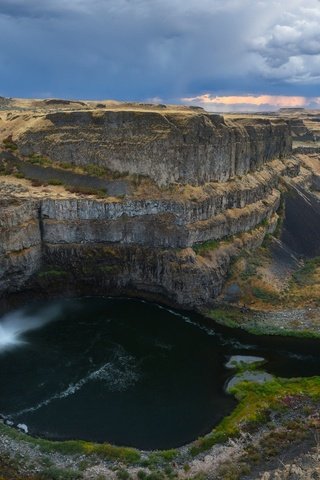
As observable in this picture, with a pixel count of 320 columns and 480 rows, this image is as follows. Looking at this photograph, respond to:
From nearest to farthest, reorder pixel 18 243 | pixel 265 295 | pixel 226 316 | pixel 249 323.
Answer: pixel 249 323 < pixel 18 243 < pixel 226 316 < pixel 265 295

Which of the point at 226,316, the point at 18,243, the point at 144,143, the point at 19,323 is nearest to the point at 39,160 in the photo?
the point at 144,143

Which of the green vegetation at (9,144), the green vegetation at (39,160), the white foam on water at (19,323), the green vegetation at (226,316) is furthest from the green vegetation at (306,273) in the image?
the green vegetation at (9,144)

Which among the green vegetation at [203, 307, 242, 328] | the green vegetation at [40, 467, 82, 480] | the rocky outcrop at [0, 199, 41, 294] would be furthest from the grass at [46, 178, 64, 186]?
the green vegetation at [40, 467, 82, 480]

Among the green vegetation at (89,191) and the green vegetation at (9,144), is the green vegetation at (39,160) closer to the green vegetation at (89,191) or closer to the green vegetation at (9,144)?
the green vegetation at (9,144)

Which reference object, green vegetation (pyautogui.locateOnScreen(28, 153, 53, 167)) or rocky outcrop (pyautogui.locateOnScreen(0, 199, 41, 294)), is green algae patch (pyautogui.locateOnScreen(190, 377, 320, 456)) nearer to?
rocky outcrop (pyautogui.locateOnScreen(0, 199, 41, 294))

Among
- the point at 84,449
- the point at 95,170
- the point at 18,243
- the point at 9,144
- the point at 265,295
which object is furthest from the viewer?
the point at 9,144

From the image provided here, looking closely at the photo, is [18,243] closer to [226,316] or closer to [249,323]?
[226,316]
